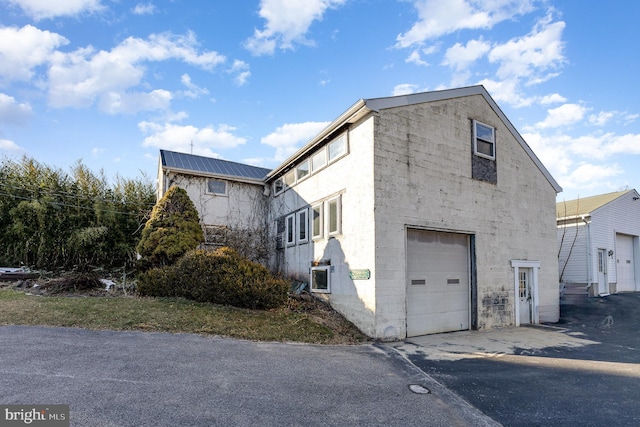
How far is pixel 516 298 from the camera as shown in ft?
36.8

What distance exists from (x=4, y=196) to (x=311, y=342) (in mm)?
13763

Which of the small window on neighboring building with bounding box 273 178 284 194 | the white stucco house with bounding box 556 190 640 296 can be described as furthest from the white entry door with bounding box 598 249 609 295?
the small window on neighboring building with bounding box 273 178 284 194

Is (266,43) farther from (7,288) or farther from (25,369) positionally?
(7,288)

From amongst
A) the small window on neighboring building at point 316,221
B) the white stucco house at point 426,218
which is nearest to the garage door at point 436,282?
the white stucco house at point 426,218

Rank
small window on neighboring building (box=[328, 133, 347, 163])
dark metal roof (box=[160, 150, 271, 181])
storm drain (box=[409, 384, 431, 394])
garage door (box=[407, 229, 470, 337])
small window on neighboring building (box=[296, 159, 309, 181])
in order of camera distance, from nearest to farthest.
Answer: storm drain (box=[409, 384, 431, 394]), garage door (box=[407, 229, 470, 337]), small window on neighboring building (box=[328, 133, 347, 163]), small window on neighboring building (box=[296, 159, 309, 181]), dark metal roof (box=[160, 150, 271, 181])

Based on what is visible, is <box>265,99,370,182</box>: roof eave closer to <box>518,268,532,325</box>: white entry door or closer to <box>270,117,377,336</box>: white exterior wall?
<box>270,117,377,336</box>: white exterior wall

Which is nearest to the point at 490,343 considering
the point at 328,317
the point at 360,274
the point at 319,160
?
the point at 360,274

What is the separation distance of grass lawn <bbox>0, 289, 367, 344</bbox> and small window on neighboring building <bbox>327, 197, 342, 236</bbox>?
7.32ft

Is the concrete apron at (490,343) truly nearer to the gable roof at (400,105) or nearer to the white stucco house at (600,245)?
the gable roof at (400,105)

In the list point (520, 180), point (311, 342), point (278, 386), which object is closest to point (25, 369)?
point (278, 386)

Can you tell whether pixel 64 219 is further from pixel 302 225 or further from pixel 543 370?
pixel 543 370

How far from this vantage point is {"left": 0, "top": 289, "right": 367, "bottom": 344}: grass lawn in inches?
301

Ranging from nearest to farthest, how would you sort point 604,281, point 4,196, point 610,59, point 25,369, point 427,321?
point 25,369 < point 427,321 < point 610,59 < point 4,196 < point 604,281

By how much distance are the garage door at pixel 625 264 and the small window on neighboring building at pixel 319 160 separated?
15.9 m
